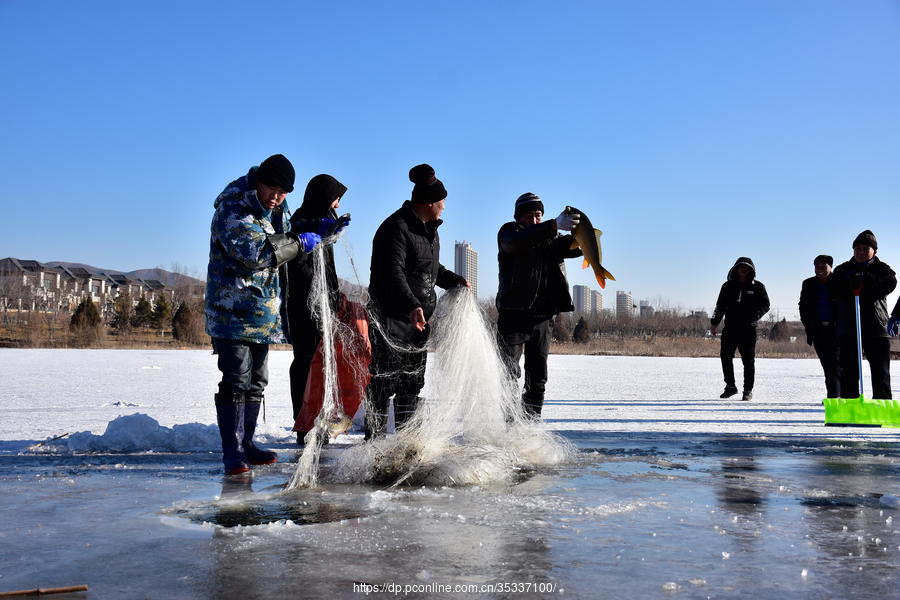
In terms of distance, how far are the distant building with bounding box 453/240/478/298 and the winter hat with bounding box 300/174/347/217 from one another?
1.22 metres

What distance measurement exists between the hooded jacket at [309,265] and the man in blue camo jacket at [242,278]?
0.73 meters

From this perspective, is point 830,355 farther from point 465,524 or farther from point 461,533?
point 461,533

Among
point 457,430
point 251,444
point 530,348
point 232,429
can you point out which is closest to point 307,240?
point 232,429

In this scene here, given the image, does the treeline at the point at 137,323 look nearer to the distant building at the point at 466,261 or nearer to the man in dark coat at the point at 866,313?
the distant building at the point at 466,261

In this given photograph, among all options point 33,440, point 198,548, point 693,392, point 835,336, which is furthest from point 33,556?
point 693,392

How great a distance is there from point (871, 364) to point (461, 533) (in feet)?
19.7

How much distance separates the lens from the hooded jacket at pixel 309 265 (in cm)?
495

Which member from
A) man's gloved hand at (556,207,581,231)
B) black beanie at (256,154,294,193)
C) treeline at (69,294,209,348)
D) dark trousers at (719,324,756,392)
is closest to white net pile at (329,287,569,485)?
man's gloved hand at (556,207,581,231)

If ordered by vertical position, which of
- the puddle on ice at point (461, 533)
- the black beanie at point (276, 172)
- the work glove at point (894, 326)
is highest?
the black beanie at point (276, 172)

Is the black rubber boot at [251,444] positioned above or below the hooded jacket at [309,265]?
below

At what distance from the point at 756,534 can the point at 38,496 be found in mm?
3172

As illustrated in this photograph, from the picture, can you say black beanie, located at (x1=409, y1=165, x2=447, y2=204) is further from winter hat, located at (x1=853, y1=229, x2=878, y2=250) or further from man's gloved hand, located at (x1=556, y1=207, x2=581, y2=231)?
winter hat, located at (x1=853, y1=229, x2=878, y2=250)

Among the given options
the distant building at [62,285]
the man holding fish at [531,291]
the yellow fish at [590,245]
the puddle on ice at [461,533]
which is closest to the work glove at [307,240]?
the puddle on ice at [461,533]

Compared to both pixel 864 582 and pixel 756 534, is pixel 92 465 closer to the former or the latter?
pixel 756 534
